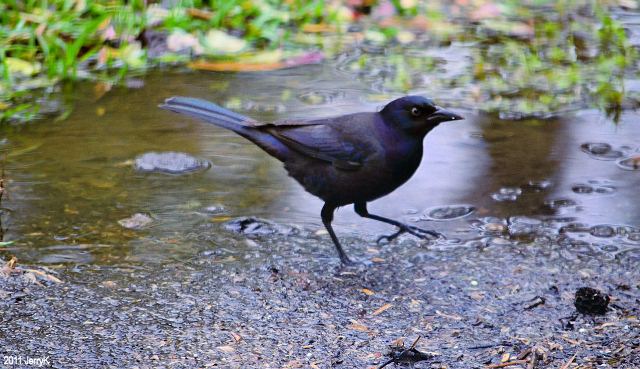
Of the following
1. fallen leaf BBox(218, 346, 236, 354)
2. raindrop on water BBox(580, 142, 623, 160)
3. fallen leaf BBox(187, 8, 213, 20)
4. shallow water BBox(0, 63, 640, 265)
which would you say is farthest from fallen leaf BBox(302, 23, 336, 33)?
fallen leaf BBox(218, 346, 236, 354)

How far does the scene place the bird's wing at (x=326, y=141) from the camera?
397 cm

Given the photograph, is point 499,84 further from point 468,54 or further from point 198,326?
point 198,326

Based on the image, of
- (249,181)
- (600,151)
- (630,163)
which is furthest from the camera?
(600,151)

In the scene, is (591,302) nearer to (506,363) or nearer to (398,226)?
(506,363)

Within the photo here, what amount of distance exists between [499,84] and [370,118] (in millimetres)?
2387

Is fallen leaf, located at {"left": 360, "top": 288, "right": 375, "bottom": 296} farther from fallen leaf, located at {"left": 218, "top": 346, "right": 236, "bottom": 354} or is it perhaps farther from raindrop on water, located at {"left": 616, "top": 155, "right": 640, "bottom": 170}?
raindrop on water, located at {"left": 616, "top": 155, "right": 640, "bottom": 170}

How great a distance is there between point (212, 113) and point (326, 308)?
1110 mm

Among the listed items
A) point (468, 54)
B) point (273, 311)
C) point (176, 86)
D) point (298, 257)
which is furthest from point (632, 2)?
point (273, 311)

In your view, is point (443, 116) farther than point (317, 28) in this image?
No

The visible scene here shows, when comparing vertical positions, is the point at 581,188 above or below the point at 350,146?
below

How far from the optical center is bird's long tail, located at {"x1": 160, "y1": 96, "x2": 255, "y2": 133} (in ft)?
13.7

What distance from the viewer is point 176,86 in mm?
6184

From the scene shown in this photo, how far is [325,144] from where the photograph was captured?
13.3ft

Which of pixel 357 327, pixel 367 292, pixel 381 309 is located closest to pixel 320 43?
pixel 367 292
